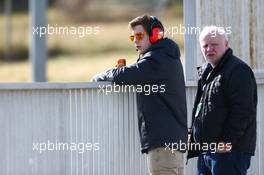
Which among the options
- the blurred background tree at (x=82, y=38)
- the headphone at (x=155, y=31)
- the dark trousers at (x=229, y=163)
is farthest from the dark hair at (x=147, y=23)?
the blurred background tree at (x=82, y=38)

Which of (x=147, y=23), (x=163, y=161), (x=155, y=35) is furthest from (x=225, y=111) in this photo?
(x=147, y=23)

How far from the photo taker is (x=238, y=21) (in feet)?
33.3

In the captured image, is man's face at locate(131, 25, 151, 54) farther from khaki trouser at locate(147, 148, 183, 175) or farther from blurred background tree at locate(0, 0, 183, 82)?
blurred background tree at locate(0, 0, 183, 82)

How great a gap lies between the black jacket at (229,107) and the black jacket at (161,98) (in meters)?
0.31

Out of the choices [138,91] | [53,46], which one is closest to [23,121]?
[138,91]

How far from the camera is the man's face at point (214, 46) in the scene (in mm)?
8359

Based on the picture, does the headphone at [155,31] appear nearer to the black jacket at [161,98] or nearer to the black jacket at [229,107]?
the black jacket at [161,98]

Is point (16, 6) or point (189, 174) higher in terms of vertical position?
point (16, 6)

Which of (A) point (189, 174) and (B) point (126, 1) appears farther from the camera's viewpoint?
(B) point (126, 1)

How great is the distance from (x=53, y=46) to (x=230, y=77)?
143 feet

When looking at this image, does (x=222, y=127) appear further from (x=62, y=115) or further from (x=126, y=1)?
(x=126, y=1)

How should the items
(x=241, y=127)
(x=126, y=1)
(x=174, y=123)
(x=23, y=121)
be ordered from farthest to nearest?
1. (x=126, y=1)
2. (x=23, y=121)
3. (x=174, y=123)
4. (x=241, y=127)

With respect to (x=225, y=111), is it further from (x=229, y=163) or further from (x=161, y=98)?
(x=161, y=98)

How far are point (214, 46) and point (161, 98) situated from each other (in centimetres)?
70
